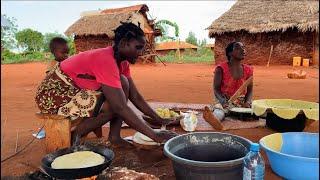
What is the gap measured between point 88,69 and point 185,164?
113 centimetres

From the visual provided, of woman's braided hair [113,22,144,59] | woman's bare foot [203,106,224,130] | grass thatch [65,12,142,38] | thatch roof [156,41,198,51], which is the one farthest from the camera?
thatch roof [156,41,198,51]

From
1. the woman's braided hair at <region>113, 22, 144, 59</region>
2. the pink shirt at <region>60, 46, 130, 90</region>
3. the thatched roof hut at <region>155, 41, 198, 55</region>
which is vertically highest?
the woman's braided hair at <region>113, 22, 144, 59</region>

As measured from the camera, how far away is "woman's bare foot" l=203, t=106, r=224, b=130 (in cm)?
346

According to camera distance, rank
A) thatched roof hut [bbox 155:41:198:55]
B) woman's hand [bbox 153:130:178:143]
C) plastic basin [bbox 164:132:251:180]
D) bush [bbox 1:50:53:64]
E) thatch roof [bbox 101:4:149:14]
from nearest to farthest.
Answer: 1. plastic basin [bbox 164:132:251:180]
2. woman's hand [bbox 153:130:178:143]
3. thatch roof [bbox 101:4:149:14]
4. bush [bbox 1:50:53:64]
5. thatched roof hut [bbox 155:41:198:55]

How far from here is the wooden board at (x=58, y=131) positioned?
272cm

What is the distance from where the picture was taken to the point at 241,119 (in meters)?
3.95

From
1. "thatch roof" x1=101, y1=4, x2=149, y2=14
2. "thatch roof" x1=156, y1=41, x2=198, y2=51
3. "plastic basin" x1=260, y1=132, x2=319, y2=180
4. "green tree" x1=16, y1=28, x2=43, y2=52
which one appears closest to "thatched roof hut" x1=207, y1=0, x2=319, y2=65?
"thatch roof" x1=101, y1=4, x2=149, y2=14

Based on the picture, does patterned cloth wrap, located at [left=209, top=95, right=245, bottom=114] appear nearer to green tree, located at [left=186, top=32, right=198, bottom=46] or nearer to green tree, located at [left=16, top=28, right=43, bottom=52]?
green tree, located at [left=16, top=28, right=43, bottom=52]

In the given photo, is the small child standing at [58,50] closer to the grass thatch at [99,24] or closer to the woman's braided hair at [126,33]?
the woman's braided hair at [126,33]

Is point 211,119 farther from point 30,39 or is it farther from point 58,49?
point 30,39

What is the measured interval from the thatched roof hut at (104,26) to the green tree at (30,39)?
33.0 feet

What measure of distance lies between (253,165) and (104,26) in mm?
16852

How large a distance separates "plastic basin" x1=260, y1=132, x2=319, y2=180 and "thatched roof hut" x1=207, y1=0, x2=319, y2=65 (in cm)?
1173

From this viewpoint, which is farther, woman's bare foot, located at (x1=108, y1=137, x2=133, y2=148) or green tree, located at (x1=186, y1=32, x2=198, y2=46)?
green tree, located at (x1=186, y1=32, x2=198, y2=46)
